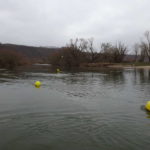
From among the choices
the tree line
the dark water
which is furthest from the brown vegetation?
the dark water

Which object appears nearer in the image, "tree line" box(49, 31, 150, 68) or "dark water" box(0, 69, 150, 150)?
"dark water" box(0, 69, 150, 150)

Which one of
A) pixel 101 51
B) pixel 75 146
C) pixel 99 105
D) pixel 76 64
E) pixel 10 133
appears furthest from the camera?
pixel 101 51

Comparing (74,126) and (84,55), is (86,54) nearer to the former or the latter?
(84,55)

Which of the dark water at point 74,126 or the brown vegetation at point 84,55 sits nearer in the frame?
the dark water at point 74,126

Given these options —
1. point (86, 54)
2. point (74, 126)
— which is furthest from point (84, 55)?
point (74, 126)

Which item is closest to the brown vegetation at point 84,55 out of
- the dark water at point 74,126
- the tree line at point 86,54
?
the tree line at point 86,54

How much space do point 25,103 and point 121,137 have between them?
6.48m

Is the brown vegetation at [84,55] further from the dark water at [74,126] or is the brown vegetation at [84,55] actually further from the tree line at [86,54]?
the dark water at [74,126]

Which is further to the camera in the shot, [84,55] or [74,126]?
[84,55]

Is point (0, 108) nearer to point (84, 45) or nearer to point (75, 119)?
point (75, 119)

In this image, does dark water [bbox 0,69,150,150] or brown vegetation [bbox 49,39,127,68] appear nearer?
dark water [bbox 0,69,150,150]

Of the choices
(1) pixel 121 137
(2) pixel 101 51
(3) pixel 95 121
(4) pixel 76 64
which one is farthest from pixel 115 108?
(2) pixel 101 51

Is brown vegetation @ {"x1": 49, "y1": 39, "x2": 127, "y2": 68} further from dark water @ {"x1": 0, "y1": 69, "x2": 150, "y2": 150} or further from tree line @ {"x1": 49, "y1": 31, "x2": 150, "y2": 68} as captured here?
dark water @ {"x1": 0, "y1": 69, "x2": 150, "y2": 150}

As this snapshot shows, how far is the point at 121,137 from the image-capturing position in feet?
20.4
